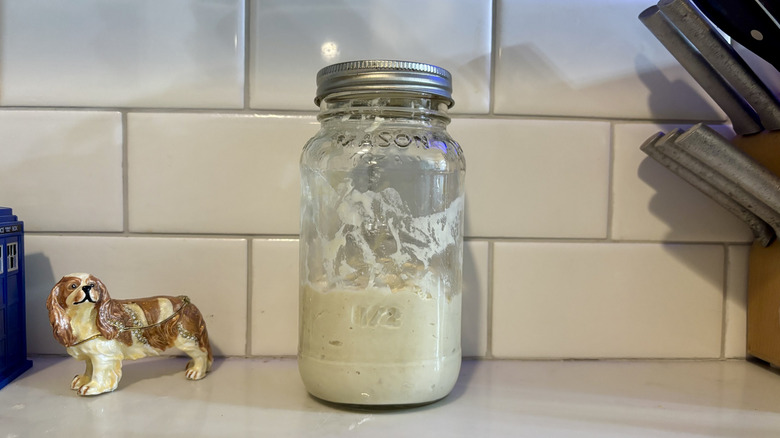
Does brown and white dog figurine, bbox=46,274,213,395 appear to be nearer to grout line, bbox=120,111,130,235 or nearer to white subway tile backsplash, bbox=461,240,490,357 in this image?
grout line, bbox=120,111,130,235

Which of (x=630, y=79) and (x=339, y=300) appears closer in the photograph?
(x=339, y=300)

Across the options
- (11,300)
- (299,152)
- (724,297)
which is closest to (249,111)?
(299,152)

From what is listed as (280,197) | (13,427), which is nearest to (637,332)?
(280,197)

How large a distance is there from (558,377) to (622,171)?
23 centimetres

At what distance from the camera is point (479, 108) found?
22.1 inches

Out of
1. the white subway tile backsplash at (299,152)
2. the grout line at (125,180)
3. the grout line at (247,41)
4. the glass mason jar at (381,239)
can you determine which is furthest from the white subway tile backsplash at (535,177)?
the grout line at (125,180)

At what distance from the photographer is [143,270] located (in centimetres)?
55

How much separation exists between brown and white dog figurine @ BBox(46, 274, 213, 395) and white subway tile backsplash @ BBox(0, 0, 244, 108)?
0.68 feet

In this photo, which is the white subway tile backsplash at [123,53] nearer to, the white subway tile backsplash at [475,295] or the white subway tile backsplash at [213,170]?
the white subway tile backsplash at [213,170]

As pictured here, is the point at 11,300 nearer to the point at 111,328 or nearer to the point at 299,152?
the point at 111,328

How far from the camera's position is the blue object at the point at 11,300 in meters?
0.48

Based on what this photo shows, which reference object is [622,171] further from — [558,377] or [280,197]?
[280,197]

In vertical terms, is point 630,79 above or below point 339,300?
above

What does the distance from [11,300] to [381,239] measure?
1.15 ft
